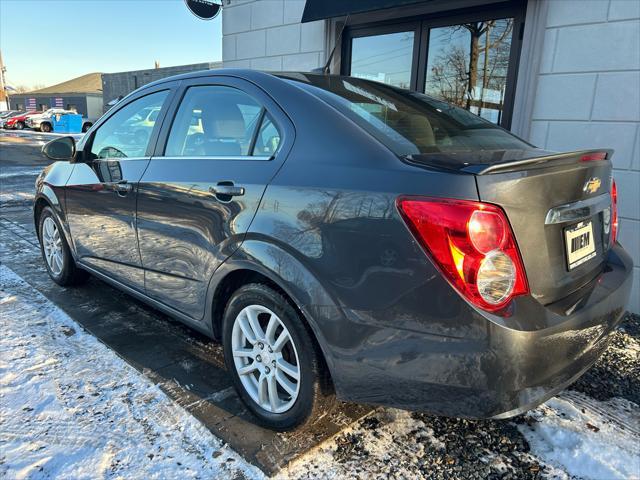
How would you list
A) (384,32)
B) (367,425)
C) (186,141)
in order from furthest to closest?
(384,32) → (186,141) → (367,425)

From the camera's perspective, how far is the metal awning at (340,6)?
472 cm

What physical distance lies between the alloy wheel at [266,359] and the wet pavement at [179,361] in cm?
16

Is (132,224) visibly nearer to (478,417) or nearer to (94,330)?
(94,330)

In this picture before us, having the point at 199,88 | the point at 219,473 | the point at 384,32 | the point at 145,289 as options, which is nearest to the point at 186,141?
the point at 199,88

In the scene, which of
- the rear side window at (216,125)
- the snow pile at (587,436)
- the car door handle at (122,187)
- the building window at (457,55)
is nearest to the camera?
the snow pile at (587,436)

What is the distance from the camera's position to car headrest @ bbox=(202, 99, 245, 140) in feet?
7.83

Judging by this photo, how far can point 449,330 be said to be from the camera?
156 centimetres

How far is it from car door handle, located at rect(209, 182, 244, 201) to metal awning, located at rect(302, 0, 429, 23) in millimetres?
3405

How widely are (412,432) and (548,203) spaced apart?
1.26 m

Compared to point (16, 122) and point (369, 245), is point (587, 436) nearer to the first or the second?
point (369, 245)

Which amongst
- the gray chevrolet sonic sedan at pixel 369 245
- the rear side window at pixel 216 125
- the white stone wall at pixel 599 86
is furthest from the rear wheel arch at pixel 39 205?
the white stone wall at pixel 599 86

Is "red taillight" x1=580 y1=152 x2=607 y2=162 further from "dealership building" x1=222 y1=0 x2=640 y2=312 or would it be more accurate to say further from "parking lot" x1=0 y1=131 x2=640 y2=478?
"dealership building" x1=222 y1=0 x2=640 y2=312

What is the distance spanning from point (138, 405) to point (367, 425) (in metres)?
1.17

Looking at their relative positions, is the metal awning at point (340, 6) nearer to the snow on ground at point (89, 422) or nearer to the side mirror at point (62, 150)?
the side mirror at point (62, 150)
